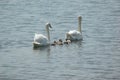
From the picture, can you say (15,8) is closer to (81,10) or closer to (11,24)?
(81,10)

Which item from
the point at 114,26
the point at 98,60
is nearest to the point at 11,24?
the point at 114,26

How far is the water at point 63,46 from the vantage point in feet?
91.1

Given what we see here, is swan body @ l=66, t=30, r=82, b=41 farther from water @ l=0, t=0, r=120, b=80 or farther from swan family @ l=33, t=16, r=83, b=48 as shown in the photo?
water @ l=0, t=0, r=120, b=80

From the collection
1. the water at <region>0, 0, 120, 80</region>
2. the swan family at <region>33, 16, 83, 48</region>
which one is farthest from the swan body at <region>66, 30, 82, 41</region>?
the water at <region>0, 0, 120, 80</region>

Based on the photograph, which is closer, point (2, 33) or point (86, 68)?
point (86, 68)

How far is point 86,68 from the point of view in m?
28.4

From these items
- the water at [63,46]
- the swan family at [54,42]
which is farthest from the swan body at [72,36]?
the water at [63,46]

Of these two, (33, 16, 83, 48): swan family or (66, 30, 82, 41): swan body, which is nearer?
(33, 16, 83, 48): swan family

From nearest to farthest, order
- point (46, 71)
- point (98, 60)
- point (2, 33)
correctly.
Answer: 1. point (46, 71)
2. point (98, 60)
3. point (2, 33)

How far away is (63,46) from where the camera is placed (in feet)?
112

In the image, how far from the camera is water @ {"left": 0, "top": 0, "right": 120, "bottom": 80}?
27.8m

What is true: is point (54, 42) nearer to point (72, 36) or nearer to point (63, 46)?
point (63, 46)

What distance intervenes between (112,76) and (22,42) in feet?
31.1

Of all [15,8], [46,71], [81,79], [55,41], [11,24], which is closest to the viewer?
[81,79]
